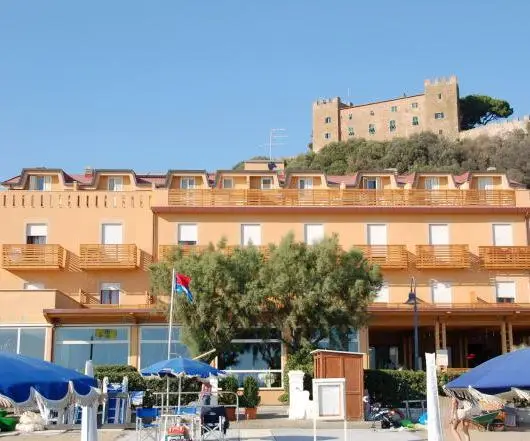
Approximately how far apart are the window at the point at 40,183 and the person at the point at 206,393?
17.8m

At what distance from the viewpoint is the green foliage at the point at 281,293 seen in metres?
27.6

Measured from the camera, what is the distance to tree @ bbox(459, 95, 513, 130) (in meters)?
117

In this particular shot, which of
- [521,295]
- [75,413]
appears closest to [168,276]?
[75,413]

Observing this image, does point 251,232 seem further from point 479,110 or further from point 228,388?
point 479,110

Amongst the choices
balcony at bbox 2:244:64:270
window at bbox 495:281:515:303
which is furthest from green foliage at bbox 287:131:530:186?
balcony at bbox 2:244:64:270

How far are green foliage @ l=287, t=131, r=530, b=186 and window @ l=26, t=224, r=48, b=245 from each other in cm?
5287

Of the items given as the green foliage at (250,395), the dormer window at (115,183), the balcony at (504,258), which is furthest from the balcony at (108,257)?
the balcony at (504,258)

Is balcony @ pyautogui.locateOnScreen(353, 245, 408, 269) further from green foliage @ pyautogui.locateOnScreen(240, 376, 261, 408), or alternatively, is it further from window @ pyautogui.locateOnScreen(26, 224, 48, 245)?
window @ pyautogui.locateOnScreen(26, 224, 48, 245)

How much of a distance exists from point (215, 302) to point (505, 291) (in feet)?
52.1

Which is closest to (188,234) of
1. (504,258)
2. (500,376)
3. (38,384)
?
(504,258)

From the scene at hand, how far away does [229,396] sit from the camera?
2478 centimetres

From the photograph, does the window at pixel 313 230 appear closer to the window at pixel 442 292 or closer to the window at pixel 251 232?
the window at pixel 251 232

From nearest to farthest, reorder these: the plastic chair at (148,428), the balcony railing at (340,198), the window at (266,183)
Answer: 1. the plastic chair at (148,428)
2. the balcony railing at (340,198)
3. the window at (266,183)

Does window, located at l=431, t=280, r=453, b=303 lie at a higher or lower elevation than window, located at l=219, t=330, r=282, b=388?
higher
